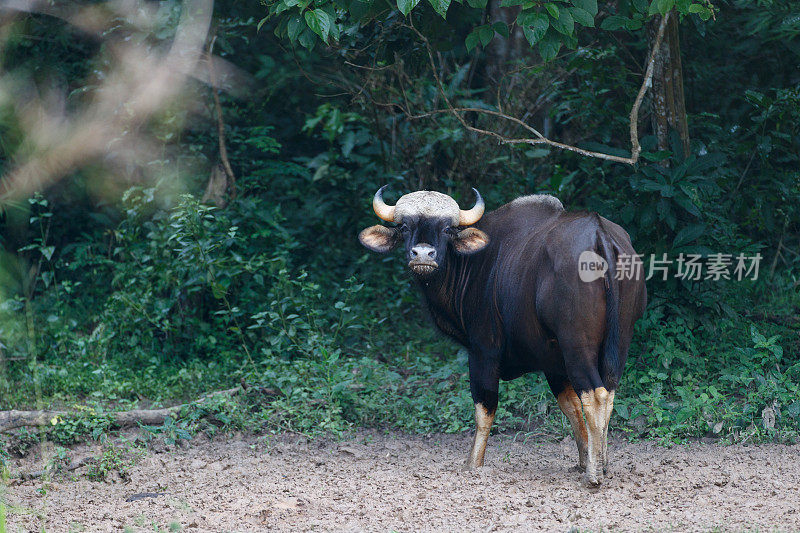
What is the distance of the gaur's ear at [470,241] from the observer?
5590mm

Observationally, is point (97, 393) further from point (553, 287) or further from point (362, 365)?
point (553, 287)

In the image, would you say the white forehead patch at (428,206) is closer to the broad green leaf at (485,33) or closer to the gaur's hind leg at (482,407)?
the gaur's hind leg at (482,407)

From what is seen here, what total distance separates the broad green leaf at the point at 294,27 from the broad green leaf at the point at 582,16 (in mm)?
1670

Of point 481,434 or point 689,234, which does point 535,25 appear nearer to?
point 689,234

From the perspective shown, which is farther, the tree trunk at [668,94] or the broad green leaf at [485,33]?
the tree trunk at [668,94]

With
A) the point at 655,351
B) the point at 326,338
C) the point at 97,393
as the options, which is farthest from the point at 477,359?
the point at 97,393

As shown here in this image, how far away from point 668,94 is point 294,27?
314 cm

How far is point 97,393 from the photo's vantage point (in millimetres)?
6922

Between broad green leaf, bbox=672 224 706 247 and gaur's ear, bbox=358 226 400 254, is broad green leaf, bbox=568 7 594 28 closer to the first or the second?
gaur's ear, bbox=358 226 400 254

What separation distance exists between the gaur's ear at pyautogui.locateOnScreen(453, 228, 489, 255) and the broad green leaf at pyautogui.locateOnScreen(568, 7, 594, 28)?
1413mm

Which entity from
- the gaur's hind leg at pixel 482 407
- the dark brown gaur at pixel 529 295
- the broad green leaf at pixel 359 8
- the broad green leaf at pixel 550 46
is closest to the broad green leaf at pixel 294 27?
the broad green leaf at pixel 359 8

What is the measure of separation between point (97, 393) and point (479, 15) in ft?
17.0

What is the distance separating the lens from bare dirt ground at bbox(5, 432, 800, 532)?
4.59 meters

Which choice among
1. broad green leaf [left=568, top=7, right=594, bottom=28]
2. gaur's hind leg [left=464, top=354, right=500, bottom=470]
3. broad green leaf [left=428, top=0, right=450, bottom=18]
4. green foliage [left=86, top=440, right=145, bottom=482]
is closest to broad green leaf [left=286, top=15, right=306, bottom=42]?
broad green leaf [left=428, top=0, right=450, bottom=18]
